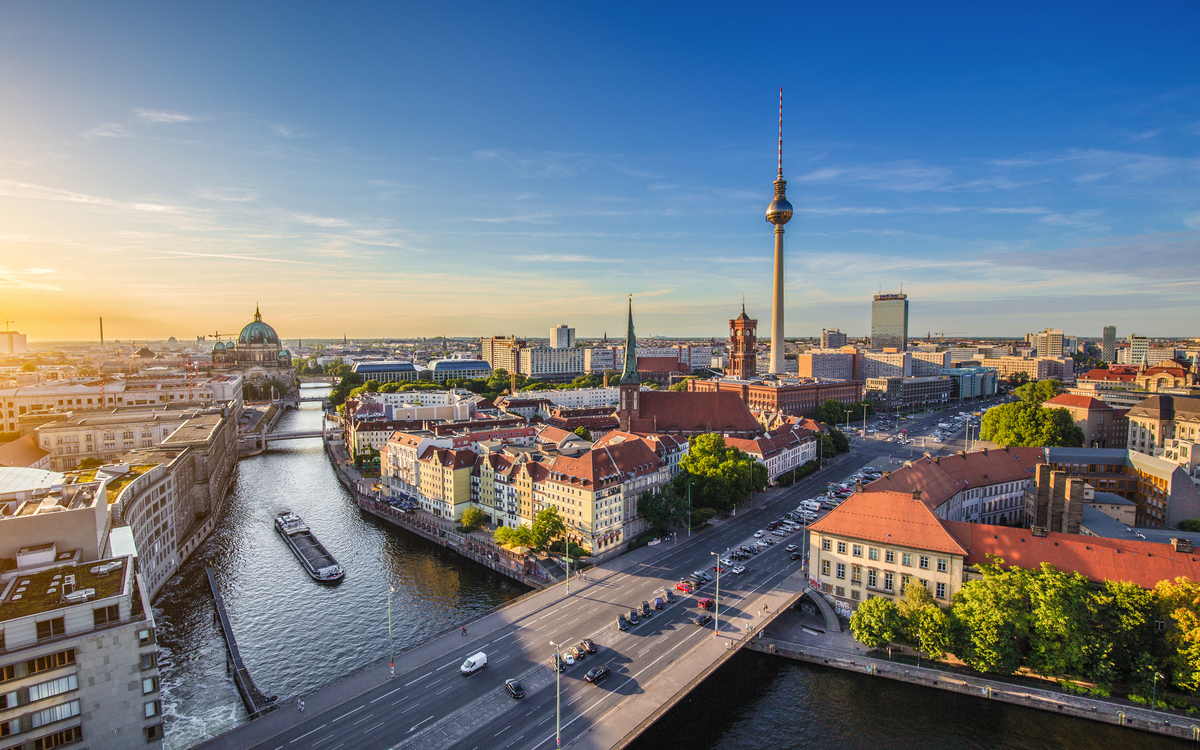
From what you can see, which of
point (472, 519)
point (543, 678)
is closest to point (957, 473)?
point (543, 678)

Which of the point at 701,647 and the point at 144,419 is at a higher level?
the point at 144,419

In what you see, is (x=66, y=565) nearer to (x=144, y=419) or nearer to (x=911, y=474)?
(x=911, y=474)

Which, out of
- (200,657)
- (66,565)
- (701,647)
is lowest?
(200,657)

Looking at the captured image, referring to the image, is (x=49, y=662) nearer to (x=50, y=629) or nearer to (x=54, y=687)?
(x=54, y=687)

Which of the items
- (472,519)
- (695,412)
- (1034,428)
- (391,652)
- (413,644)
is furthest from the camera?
(695,412)

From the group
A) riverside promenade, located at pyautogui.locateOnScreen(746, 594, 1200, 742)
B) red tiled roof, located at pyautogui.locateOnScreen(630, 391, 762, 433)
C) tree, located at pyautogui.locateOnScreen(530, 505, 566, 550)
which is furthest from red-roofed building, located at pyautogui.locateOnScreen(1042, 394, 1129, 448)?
tree, located at pyautogui.locateOnScreen(530, 505, 566, 550)

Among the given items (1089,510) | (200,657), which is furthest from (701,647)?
(1089,510)

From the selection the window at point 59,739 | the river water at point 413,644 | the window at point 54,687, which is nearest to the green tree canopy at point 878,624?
the river water at point 413,644

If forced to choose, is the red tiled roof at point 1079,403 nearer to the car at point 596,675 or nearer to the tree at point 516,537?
the tree at point 516,537
